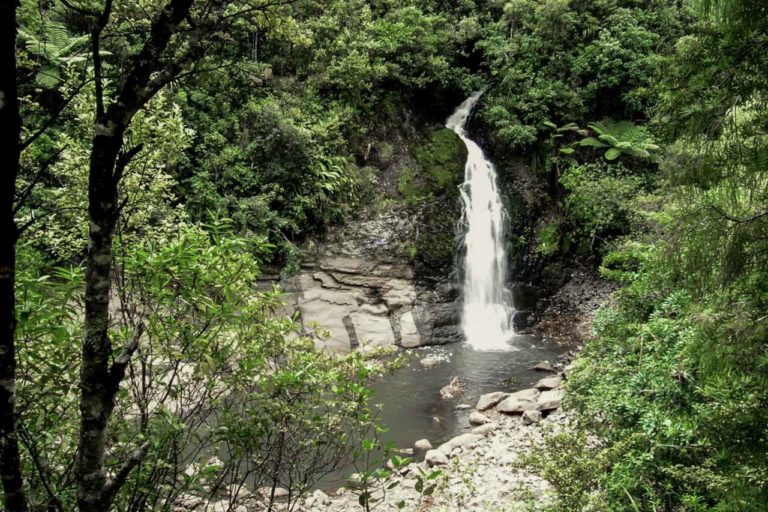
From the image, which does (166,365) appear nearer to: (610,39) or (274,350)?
(274,350)

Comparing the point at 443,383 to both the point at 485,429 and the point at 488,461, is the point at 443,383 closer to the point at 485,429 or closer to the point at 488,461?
the point at 485,429

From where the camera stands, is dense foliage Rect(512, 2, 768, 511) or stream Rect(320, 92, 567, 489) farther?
stream Rect(320, 92, 567, 489)

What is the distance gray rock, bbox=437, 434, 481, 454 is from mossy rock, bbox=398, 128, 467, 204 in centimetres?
870

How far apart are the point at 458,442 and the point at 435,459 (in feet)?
2.54

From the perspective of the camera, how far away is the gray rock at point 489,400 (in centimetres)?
983

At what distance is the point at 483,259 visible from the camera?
51.0ft

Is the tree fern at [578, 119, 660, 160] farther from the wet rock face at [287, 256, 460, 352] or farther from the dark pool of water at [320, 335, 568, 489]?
the wet rock face at [287, 256, 460, 352]

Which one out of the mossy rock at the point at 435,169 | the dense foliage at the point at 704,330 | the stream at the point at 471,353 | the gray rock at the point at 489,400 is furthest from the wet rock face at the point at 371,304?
the dense foliage at the point at 704,330

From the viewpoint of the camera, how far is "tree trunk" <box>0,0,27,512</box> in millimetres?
1357

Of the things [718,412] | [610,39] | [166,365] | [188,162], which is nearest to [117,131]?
[166,365]

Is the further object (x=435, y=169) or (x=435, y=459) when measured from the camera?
(x=435, y=169)

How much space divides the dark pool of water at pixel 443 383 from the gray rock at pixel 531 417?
1.24m

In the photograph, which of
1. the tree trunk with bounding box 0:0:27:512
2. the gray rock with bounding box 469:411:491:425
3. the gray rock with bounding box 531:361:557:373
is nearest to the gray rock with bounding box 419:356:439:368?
the gray rock with bounding box 531:361:557:373

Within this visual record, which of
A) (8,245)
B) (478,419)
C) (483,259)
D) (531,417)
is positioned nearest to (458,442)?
(478,419)
